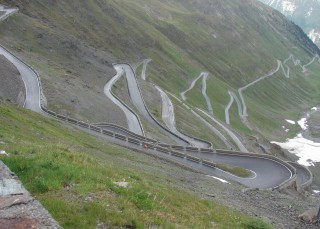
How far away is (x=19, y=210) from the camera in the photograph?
12000 millimetres

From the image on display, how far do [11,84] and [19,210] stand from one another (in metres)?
57.3

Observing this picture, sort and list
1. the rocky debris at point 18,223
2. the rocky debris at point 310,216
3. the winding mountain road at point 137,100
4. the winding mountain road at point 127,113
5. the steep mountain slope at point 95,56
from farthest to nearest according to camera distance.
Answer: the winding mountain road at point 137,100, the steep mountain slope at point 95,56, the winding mountain road at point 127,113, the rocky debris at point 310,216, the rocky debris at point 18,223

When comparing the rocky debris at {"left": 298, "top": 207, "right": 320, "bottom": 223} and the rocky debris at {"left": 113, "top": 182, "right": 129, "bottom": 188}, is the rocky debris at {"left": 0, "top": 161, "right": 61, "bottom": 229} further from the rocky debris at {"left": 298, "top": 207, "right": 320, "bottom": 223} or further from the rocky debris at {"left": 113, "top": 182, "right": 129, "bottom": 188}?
the rocky debris at {"left": 298, "top": 207, "right": 320, "bottom": 223}

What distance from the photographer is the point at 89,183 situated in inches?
651

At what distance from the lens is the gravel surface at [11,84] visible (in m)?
60.9

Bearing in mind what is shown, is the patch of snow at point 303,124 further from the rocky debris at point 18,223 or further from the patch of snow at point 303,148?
the rocky debris at point 18,223

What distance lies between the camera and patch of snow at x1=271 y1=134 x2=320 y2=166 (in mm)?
131938

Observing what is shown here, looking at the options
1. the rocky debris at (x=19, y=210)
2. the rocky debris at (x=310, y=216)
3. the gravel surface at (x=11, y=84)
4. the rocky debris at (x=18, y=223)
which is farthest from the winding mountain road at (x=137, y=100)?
the rocky debris at (x=18, y=223)

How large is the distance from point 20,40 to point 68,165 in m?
85.3

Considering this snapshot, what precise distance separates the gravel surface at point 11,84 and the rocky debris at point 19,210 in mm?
47432

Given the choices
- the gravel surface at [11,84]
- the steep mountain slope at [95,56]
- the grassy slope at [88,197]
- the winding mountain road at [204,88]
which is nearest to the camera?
the grassy slope at [88,197]

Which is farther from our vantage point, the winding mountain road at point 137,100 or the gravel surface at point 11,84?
the winding mountain road at point 137,100

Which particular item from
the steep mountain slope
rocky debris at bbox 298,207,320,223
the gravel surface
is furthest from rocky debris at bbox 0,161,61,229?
the steep mountain slope

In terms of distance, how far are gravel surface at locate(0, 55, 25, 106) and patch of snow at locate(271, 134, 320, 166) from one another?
298 feet
